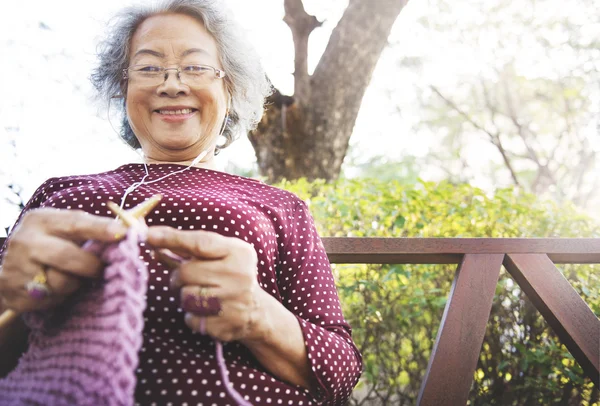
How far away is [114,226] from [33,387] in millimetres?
369

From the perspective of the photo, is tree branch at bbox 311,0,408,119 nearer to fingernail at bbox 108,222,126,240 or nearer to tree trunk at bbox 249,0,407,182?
tree trunk at bbox 249,0,407,182

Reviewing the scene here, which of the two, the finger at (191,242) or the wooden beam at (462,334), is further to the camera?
the wooden beam at (462,334)

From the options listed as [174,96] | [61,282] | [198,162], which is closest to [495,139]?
[198,162]

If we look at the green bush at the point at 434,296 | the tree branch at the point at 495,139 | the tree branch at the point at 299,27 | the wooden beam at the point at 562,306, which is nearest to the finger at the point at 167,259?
the wooden beam at the point at 562,306

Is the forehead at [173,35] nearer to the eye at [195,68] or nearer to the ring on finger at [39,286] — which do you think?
the eye at [195,68]

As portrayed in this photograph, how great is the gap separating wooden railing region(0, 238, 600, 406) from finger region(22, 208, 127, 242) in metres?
0.98

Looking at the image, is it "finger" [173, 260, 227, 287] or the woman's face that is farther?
the woman's face

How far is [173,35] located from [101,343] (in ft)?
3.72

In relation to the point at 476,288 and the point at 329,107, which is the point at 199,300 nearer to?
the point at 476,288

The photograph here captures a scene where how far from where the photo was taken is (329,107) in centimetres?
416

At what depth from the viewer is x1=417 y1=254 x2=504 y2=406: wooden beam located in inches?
61.1

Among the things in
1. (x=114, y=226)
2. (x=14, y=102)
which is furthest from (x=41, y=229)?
(x=14, y=102)

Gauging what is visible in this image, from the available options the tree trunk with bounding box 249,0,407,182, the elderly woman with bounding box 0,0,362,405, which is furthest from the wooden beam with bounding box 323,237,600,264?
the tree trunk with bounding box 249,0,407,182

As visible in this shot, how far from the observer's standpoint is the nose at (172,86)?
64.1 inches
